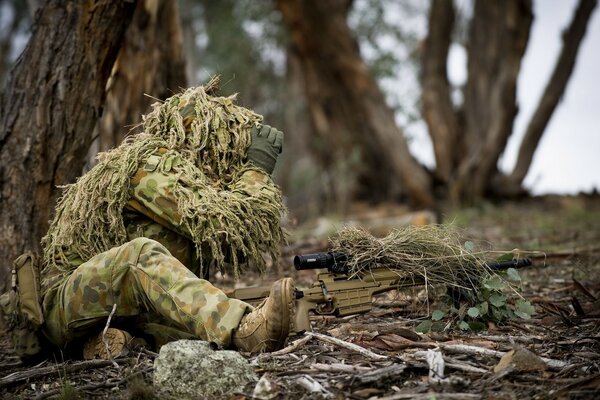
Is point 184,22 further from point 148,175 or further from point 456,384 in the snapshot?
point 456,384

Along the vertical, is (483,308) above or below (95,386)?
above

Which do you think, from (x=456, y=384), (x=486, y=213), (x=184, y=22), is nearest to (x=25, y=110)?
(x=456, y=384)

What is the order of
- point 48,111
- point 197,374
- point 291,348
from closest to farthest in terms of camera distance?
1. point 197,374
2. point 291,348
3. point 48,111

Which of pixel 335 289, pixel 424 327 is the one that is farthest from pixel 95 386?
pixel 424 327

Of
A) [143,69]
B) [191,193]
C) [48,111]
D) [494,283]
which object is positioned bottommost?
[494,283]

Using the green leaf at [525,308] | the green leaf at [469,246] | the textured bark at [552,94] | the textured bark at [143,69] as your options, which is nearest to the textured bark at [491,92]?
the textured bark at [552,94]

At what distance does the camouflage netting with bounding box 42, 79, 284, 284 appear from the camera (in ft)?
13.0

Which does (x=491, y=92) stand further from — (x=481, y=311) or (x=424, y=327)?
(x=424, y=327)

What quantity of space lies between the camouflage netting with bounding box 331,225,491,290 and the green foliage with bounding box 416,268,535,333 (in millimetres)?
70

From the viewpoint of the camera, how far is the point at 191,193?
392cm

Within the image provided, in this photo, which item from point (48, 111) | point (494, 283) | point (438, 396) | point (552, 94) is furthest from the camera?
point (552, 94)

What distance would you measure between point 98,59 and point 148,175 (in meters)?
1.86

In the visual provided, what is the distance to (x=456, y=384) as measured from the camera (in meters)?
3.20

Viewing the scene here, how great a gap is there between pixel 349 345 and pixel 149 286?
40.1 inches
